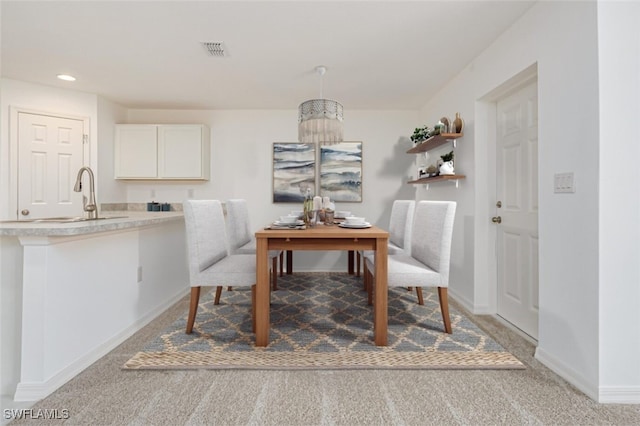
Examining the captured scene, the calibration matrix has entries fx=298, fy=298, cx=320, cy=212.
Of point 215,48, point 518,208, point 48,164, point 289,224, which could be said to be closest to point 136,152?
point 48,164

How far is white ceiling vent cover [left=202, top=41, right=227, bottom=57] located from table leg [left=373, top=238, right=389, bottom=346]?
207cm

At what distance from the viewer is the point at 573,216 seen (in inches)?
64.1

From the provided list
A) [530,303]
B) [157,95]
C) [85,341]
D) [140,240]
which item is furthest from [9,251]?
[530,303]

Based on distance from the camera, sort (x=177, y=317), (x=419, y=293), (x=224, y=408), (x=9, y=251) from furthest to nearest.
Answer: (x=419, y=293), (x=177, y=317), (x=9, y=251), (x=224, y=408)

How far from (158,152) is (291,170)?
1.79 meters

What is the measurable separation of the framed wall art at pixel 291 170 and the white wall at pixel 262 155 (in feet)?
0.30

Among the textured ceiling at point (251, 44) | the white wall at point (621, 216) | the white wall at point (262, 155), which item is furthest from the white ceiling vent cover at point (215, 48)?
the white wall at point (621, 216)

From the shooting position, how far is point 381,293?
1.97m

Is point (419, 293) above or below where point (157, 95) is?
below

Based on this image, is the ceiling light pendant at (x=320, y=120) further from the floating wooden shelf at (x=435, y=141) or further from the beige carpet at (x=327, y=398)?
the beige carpet at (x=327, y=398)

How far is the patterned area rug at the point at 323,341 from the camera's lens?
5.90 ft

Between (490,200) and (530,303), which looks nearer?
(530,303)

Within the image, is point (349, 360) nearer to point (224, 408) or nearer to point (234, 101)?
point (224, 408)

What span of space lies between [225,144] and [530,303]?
3.95 metres
